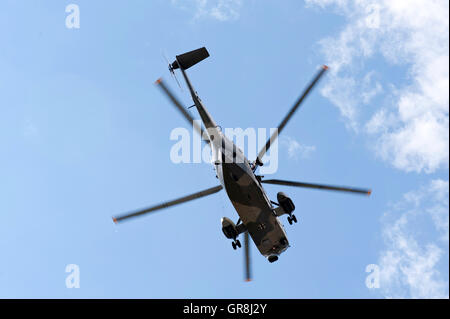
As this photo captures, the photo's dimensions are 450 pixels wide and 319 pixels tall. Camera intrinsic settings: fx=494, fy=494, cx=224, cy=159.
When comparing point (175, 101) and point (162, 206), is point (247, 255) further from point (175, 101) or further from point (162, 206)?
point (175, 101)

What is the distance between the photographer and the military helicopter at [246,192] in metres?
32.7

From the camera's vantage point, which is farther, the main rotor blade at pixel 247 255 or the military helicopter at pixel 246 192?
the main rotor blade at pixel 247 255

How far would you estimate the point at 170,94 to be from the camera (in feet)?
111

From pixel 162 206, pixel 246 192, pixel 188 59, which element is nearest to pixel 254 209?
pixel 246 192

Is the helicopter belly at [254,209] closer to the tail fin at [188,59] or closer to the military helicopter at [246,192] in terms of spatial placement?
the military helicopter at [246,192]

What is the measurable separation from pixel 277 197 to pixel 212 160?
219 inches

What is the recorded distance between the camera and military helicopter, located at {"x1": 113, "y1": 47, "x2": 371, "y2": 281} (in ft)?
107

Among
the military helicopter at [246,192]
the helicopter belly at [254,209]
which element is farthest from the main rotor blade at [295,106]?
the helicopter belly at [254,209]

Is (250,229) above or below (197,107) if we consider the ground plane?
below

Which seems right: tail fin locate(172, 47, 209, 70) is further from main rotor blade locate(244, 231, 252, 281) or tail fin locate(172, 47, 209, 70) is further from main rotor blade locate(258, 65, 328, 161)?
main rotor blade locate(244, 231, 252, 281)
